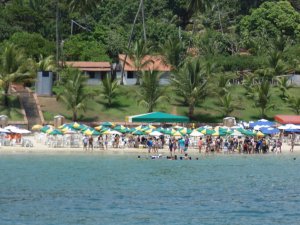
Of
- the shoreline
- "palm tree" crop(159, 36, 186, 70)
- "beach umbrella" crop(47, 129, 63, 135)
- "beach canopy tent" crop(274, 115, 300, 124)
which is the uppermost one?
"palm tree" crop(159, 36, 186, 70)

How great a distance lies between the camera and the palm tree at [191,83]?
7875 centimetres

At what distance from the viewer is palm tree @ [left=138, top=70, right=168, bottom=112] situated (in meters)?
78.4

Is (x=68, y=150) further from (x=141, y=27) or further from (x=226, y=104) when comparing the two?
(x=141, y=27)

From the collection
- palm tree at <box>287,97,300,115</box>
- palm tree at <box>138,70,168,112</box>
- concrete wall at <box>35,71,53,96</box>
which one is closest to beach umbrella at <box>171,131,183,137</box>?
palm tree at <box>138,70,168,112</box>

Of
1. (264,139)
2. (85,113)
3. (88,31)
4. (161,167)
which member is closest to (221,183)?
(161,167)

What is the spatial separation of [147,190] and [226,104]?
1209 inches

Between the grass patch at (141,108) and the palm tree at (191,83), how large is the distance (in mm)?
1567

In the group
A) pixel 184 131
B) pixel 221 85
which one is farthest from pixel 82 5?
pixel 184 131

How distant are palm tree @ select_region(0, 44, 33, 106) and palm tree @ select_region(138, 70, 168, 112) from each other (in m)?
9.20

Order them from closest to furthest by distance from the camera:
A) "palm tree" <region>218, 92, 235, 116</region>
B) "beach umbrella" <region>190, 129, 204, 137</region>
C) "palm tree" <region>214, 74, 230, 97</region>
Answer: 1. "beach umbrella" <region>190, 129, 204, 137</region>
2. "palm tree" <region>218, 92, 235, 116</region>
3. "palm tree" <region>214, 74, 230, 97</region>

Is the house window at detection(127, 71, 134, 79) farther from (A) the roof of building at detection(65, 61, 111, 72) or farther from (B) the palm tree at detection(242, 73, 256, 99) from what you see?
(B) the palm tree at detection(242, 73, 256, 99)

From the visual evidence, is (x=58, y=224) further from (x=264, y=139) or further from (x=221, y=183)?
(x=264, y=139)

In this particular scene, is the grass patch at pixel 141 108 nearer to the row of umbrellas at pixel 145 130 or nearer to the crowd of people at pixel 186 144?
the row of umbrellas at pixel 145 130

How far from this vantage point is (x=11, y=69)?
76.8 meters
